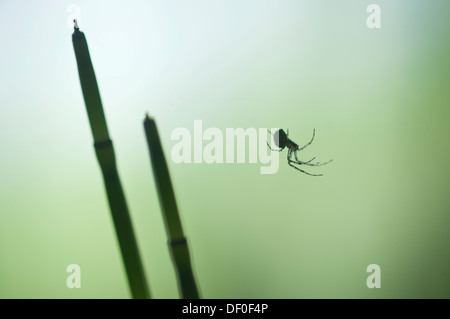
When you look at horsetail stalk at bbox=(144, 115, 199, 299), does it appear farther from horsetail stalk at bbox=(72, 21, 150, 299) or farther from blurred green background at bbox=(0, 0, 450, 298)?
blurred green background at bbox=(0, 0, 450, 298)

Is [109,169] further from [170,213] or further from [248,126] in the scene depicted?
[248,126]

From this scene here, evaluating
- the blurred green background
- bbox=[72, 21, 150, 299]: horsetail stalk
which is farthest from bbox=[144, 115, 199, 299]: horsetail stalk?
the blurred green background

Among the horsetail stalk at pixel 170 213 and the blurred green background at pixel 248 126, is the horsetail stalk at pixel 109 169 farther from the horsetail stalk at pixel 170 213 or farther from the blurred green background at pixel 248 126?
the blurred green background at pixel 248 126

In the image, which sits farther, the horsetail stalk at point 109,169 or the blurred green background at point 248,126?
the blurred green background at point 248,126

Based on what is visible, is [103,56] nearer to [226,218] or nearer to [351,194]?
[226,218]

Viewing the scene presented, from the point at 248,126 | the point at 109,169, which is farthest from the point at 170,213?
the point at 248,126

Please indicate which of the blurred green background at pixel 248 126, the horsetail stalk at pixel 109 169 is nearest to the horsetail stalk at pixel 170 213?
the horsetail stalk at pixel 109 169
